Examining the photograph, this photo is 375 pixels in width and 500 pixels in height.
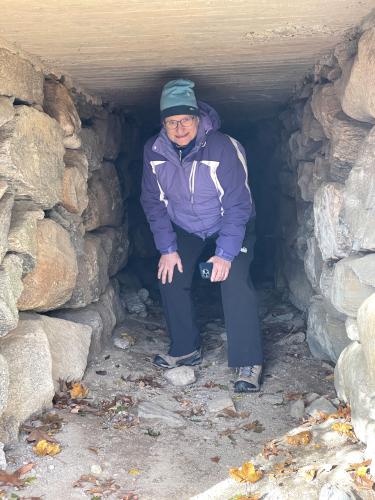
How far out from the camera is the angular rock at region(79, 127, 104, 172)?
4758 millimetres

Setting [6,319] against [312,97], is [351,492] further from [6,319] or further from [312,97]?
[312,97]

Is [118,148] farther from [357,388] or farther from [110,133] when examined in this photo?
[357,388]

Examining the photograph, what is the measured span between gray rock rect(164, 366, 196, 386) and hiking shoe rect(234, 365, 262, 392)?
31cm

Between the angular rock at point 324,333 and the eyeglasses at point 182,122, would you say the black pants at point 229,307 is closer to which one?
the angular rock at point 324,333

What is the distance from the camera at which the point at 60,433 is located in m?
3.46

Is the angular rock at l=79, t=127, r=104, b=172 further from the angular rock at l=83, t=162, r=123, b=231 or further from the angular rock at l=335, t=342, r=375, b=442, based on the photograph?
the angular rock at l=335, t=342, r=375, b=442

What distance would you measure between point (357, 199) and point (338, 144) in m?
0.47

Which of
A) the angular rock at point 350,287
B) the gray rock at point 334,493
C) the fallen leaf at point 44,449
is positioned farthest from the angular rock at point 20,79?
the gray rock at point 334,493

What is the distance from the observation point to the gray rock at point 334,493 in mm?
2484

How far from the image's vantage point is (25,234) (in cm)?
360

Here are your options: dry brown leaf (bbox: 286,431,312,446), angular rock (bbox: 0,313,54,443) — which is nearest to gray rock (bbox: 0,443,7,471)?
angular rock (bbox: 0,313,54,443)

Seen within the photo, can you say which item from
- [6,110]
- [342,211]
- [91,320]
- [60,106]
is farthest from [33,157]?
[342,211]

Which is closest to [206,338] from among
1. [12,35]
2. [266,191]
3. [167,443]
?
[167,443]

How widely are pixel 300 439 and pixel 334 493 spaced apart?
643 mm
